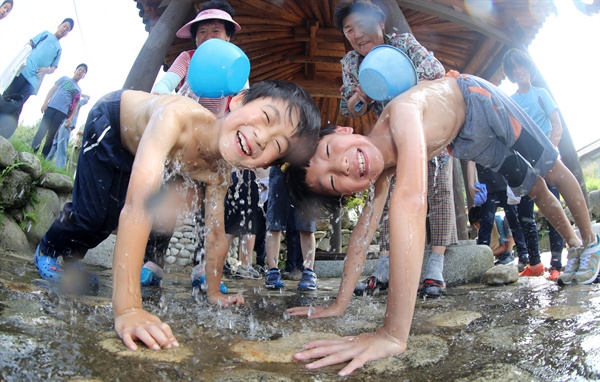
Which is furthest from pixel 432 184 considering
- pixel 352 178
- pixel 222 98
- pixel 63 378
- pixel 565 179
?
pixel 63 378

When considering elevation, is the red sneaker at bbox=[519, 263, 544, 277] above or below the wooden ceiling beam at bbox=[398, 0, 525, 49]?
below

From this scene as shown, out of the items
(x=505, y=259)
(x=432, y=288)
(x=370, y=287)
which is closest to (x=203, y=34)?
(x=370, y=287)

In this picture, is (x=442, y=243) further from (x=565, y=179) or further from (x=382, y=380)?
(x=382, y=380)

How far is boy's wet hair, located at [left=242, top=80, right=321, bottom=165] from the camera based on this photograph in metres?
2.41

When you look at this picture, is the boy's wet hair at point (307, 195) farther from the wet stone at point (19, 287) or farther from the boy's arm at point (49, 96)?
the boy's arm at point (49, 96)

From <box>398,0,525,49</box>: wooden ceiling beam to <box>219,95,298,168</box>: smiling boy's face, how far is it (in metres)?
2.88

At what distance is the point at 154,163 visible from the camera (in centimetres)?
203

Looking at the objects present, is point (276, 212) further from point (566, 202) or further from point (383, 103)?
point (566, 202)

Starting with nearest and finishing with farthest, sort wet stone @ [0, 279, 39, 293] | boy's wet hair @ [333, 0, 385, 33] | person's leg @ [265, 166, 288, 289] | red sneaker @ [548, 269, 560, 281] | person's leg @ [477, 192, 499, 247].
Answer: wet stone @ [0, 279, 39, 293], boy's wet hair @ [333, 0, 385, 33], red sneaker @ [548, 269, 560, 281], person's leg @ [265, 166, 288, 289], person's leg @ [477, 192, 499, 247]

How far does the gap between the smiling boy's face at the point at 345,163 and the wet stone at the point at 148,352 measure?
1.24 m

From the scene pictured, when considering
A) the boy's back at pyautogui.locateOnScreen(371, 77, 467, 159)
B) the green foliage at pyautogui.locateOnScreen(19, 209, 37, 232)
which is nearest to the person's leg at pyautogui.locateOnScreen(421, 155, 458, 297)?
the boy's back at pyautogui.locateOnScreen(371, 77, 467, 159)

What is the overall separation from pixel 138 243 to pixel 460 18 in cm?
427

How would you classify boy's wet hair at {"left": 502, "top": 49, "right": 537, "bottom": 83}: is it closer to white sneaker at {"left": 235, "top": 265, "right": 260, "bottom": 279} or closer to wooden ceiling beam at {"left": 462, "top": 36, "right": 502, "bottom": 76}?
wooden ceiling beam at {"left": 462, "top": 36, "right": 502, "bottom": 76}

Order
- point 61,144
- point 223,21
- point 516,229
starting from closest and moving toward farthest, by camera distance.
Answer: point 223,21, point 516,229, point 61,144
